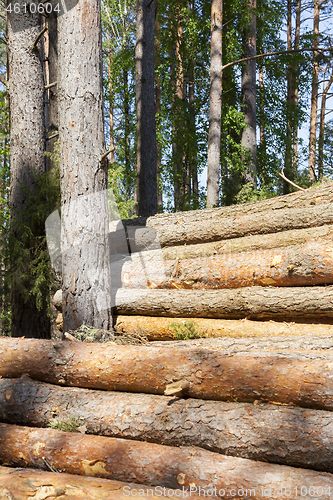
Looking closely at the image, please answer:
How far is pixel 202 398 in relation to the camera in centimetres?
319

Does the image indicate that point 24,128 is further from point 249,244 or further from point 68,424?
point 68,424

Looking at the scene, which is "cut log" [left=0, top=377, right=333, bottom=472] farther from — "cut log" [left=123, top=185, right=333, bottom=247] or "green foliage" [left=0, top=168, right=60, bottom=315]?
"cut log" [left=123, top=185, right=333, bottom=247]

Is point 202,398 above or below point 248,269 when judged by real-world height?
below

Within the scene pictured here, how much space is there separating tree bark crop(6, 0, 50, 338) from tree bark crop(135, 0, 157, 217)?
3415 millimetres

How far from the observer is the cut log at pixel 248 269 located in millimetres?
4727

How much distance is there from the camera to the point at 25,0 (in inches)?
287

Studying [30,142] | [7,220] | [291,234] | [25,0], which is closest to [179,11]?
[25,0]

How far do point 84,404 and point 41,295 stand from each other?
3.43 m

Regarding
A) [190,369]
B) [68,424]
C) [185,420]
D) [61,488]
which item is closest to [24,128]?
[68,424]

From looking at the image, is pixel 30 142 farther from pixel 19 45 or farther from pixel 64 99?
pixel 64 99

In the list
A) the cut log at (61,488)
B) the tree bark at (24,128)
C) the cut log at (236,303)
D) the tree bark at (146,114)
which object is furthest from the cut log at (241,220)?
the cut log at (61,488)

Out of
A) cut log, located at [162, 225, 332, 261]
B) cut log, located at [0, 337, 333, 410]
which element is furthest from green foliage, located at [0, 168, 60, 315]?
cut log, located at [0, 337, 333, 410]

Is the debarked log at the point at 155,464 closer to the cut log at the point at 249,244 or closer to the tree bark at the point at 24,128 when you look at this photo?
the cut log at the point at 249,244

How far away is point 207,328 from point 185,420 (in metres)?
2.08
